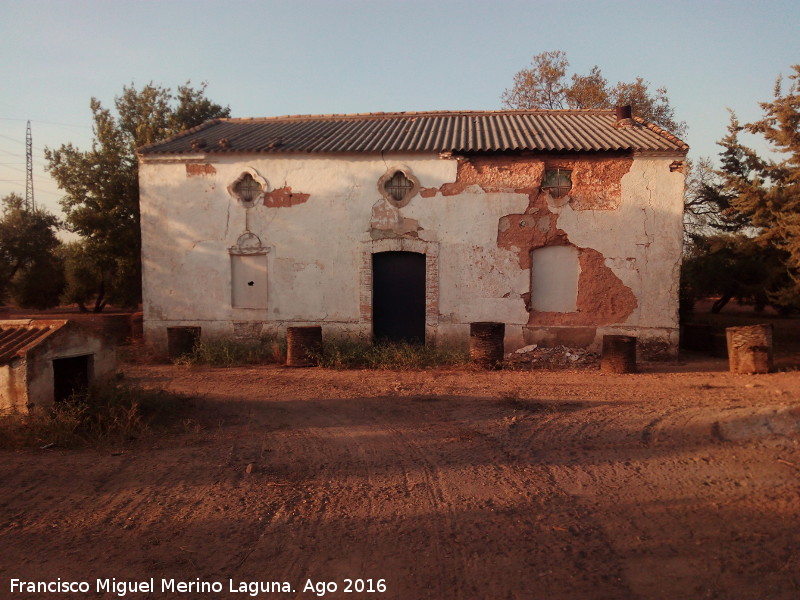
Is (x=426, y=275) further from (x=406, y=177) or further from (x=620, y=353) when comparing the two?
(x=620, y=353)

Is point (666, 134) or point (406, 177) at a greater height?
point (666, 134)

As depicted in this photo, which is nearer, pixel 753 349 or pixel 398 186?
pixel 753 349

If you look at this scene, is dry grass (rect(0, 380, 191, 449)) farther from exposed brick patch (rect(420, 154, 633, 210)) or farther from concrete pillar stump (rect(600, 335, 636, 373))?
exposed brick patch (rect(420, 154, 633, 210))

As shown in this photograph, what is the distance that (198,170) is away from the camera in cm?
1301

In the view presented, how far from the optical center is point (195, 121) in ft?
67.9

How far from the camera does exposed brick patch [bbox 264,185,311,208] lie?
12.8 metres

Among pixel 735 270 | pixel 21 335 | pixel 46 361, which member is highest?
pixel 735 270

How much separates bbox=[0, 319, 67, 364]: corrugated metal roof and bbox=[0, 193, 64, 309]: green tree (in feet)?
49.9

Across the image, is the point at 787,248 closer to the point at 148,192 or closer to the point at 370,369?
the point at 370,369

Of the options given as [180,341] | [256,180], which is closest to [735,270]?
[256,180]

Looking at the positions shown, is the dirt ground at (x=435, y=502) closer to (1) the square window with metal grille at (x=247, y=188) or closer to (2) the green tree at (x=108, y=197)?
(1) the square window with metal grille at (x=247, y=188)

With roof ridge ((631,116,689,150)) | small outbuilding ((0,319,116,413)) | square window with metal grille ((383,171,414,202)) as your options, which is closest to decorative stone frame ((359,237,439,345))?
square window with metal grille ((383,171,414,202))

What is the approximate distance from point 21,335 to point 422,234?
26.0ft

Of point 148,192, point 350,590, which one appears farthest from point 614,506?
point 148,192
